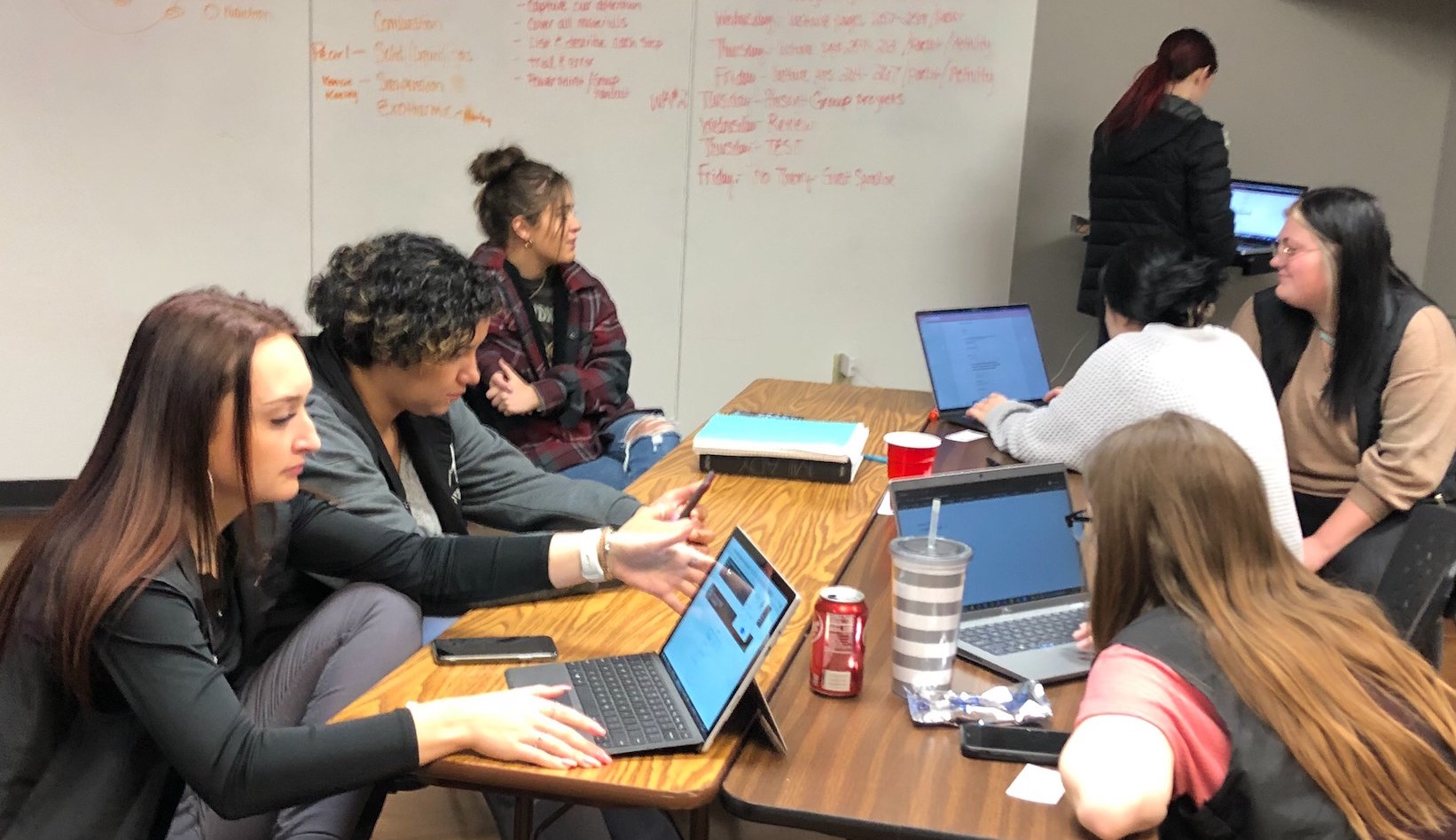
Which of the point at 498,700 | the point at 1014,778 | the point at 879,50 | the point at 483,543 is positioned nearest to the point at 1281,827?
the point at 1014,778

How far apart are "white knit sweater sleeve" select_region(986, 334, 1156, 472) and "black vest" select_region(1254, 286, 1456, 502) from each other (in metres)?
0.54

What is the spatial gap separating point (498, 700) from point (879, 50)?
353cm

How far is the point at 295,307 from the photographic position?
4512 mm

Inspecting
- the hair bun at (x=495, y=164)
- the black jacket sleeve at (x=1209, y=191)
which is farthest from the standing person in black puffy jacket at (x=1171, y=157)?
the hair bun at (x=495, y=164)

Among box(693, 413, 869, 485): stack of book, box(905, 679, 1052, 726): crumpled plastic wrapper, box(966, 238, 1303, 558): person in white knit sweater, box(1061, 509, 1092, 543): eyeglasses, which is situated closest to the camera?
box(905, 679, 1052, 726): crumpled plastic wrapper

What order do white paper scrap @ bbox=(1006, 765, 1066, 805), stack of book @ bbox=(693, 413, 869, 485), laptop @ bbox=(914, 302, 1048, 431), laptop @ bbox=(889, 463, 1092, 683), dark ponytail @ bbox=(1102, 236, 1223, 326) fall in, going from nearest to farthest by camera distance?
white paper scrap @ bbox=(1006, 765, 1066, 805) → laptop @ bbox=(889, 463, 1092, 683) → dark ponytail @ bbox=(1102, 236, 1223, 326) → stack of book @ bbox=(693, 413, 869, 485) → laptop @ bbox=(914, 302, 1048, 431)

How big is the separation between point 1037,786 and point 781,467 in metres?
1.15

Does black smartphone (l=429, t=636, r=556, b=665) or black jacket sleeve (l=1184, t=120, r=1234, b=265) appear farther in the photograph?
black jacket sleeve (l=1184, t=120, r=1234, b=265)

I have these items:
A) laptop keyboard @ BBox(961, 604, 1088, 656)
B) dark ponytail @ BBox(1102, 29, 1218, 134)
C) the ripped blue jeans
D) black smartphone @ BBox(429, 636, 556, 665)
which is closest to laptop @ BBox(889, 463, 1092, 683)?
laptop keyboard @ BBox(961, 604, 1088, 656)

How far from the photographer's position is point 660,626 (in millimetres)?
1746

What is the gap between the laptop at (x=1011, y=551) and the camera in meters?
1.72

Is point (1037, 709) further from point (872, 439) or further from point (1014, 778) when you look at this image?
Result: point (872, 439)

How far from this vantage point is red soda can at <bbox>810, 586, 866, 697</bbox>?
1.49 metres

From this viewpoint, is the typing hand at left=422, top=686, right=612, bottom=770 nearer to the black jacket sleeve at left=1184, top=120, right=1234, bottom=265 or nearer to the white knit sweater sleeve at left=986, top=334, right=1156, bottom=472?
the white knit sweater sleeve at left=986, top=334, right=1156, bottom=472
